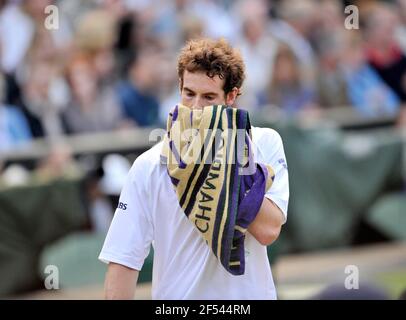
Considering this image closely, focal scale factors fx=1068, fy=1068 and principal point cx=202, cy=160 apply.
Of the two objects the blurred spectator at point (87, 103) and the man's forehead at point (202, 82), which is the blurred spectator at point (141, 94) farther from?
the man's forehead at point (202, 82)

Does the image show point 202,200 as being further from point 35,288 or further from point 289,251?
point 289,251

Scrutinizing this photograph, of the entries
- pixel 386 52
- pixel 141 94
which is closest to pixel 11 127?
pixel 141 94

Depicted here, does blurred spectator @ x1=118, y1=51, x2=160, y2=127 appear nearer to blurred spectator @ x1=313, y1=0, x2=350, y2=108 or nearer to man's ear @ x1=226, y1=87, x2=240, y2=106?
blurred spectator @ x1=313, y1=0, x2=350, y2=108

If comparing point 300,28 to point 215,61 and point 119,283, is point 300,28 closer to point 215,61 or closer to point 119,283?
point 215,61

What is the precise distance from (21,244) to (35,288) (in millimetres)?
437

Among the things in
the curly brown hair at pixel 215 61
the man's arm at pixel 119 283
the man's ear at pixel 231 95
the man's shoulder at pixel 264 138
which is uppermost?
the curly brown hair at pixel 215 61

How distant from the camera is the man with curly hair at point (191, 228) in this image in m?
4.06

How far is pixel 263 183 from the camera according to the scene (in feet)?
13.2

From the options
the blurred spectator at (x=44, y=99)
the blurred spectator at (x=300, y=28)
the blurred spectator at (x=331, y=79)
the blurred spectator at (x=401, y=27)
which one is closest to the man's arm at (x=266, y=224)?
the blurred spectator at (x=44, y=99)

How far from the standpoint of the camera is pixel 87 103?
1083cm

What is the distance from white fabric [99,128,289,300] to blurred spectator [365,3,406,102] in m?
9.69

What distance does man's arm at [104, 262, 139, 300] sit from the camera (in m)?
4.06

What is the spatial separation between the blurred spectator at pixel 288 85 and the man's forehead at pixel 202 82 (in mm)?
8088

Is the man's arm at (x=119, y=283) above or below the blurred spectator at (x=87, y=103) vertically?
below
